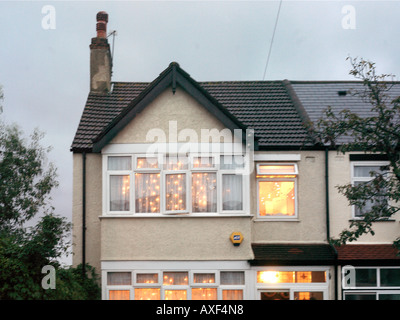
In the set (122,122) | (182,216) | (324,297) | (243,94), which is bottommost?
(324,297)

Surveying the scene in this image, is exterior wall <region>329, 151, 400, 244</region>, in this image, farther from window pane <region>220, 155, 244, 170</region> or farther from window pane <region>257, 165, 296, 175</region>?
window pane <region>220, 155, 244, 170</region>

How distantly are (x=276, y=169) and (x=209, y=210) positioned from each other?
239 centimetres

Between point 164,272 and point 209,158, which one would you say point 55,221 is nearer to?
point 164,272

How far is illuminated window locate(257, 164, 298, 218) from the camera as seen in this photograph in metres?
16.1

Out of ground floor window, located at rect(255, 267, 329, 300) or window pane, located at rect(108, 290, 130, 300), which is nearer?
window pane, located at rect(108, 290, 130, 300)

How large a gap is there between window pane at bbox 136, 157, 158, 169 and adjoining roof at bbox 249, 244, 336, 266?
3.58 meters

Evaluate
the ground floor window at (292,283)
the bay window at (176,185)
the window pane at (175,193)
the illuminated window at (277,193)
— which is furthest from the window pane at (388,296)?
the window pane at (175,193)

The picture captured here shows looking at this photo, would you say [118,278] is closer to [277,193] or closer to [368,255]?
[277,193]

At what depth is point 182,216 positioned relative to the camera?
49.4 ft

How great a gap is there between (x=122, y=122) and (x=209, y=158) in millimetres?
2556

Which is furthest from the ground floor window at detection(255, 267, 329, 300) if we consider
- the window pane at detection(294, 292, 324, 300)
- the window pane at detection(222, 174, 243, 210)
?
the window pane at detection(222, 174, 243, 210)

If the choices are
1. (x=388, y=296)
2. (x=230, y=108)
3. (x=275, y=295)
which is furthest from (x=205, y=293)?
(x=230, y=108)

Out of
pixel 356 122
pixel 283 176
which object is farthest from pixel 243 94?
pixel 356 122

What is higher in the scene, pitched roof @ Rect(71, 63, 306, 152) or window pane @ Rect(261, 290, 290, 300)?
pitched roof @ Rect(71, 63, 306, 152)
